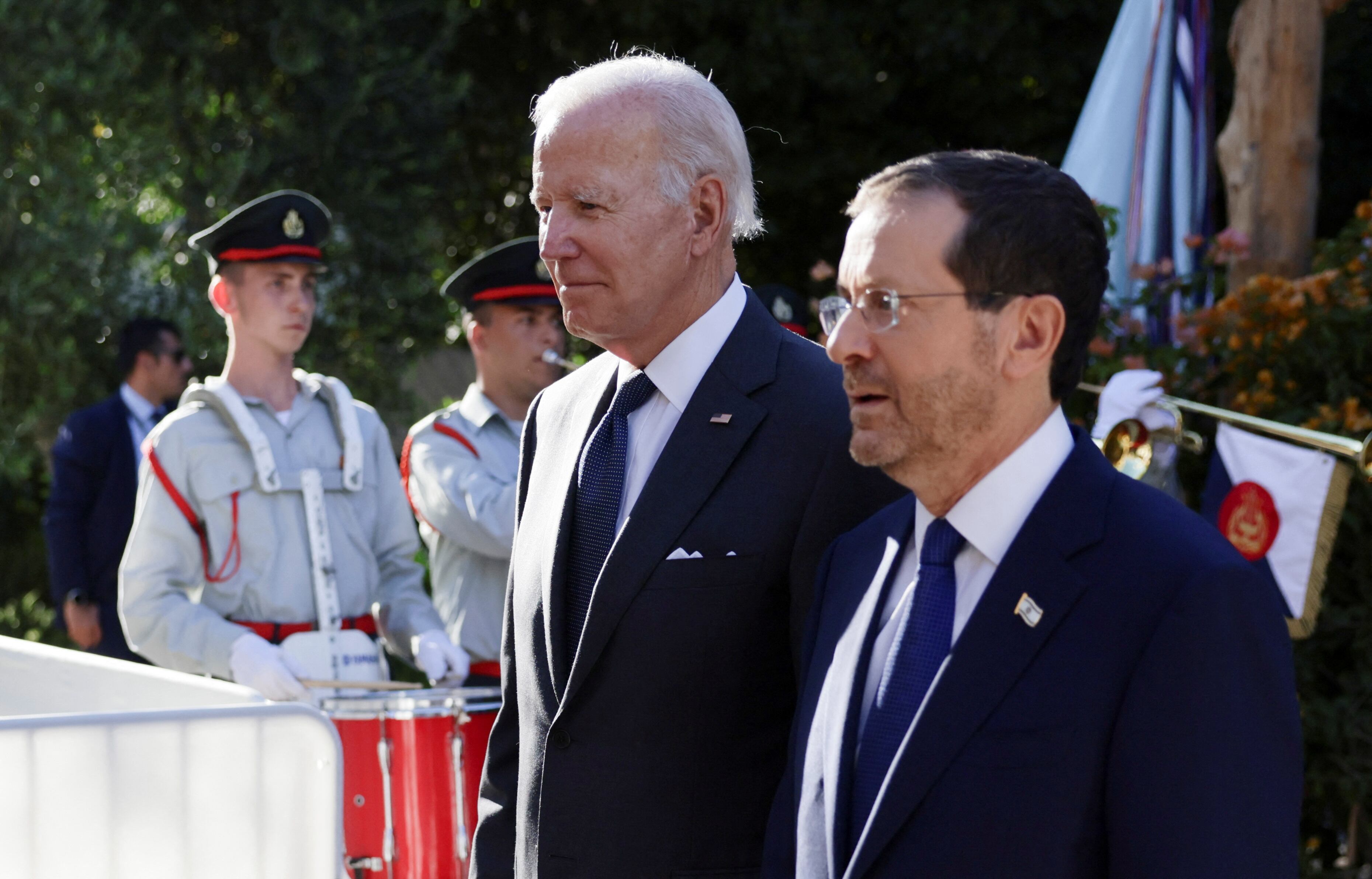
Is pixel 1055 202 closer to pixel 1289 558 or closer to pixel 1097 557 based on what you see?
pixel 1097 557

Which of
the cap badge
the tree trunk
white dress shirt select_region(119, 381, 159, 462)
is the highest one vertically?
the tree trunk

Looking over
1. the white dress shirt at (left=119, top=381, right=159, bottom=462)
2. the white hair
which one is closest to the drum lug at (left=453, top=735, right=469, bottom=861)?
the white hair

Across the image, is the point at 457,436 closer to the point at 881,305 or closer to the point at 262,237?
the point at 262,237

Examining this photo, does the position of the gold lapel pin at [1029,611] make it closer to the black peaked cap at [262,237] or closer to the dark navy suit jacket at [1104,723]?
the dark navy suit jacket at [1104,723]

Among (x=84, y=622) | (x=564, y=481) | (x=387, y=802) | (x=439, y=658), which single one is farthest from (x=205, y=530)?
(x=84, y=622)

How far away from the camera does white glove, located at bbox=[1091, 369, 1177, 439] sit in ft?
16.0

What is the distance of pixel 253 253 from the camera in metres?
4.32

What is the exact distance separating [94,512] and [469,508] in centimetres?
279

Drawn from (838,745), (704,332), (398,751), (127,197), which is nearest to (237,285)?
(398,751)

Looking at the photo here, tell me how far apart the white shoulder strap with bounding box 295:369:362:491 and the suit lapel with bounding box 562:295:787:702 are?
2184 mm

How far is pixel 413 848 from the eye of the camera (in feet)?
12.0

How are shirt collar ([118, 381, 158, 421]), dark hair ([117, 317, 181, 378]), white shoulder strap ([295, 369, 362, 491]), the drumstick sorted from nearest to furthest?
the drumstick, white shoulder strap ([295, 369, 362, 491]), shirt collar ([118, 381, 158, 421]), dark hair ([117, 317, 181, 378])

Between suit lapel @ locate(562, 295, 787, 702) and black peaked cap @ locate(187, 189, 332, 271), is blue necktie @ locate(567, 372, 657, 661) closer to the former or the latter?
suit lapel @ locate(562, 295, 787, 702)

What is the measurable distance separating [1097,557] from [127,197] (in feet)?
29.5
